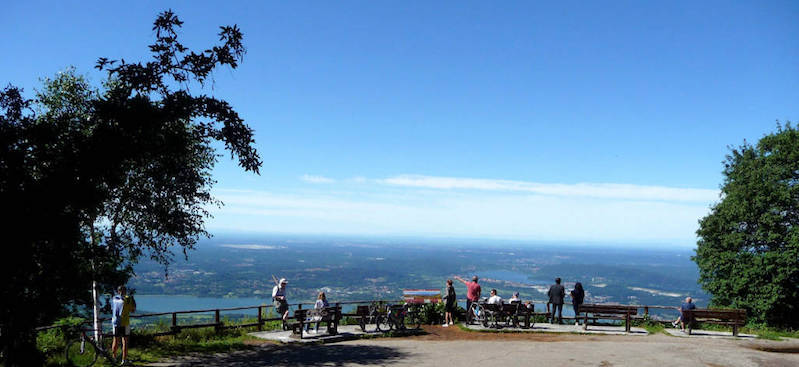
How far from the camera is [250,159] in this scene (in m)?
11.3

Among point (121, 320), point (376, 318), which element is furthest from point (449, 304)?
point (121, 320)

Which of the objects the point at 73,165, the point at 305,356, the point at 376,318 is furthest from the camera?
the point at 376,318

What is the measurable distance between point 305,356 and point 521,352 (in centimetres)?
623

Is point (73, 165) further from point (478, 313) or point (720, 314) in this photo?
point (720, 314)

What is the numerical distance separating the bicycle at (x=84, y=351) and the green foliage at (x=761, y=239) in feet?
95.2

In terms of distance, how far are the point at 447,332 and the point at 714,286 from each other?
62.2 feet

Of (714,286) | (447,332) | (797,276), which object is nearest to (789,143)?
(797,276)

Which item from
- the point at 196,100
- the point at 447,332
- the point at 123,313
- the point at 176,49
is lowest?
the point at 447,332

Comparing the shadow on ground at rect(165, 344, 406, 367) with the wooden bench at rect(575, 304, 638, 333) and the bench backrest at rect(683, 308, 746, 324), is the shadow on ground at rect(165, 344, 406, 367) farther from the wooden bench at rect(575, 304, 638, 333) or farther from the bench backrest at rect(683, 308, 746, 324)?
the bench backrest at rect(683, 308, 746, 324)

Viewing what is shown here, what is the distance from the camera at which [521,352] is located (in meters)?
13.5

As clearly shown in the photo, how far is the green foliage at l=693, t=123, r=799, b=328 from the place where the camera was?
78.6 feet

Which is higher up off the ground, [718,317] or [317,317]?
[317,317]

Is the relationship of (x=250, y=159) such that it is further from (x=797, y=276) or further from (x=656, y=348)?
(x=797, y=276)

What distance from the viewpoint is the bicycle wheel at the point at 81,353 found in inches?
432
